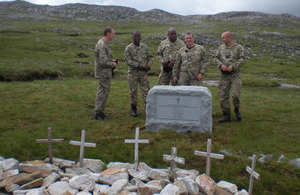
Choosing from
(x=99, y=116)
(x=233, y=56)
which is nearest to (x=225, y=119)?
(x=233, y=56)

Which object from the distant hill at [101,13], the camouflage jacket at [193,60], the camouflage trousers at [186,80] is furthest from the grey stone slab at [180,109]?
the distant hill at [101,13]

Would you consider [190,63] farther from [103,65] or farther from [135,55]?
[103,65]

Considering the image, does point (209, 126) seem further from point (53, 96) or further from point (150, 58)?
point (53, 96)

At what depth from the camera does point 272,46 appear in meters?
57.8

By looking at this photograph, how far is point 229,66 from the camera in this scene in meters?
10.2

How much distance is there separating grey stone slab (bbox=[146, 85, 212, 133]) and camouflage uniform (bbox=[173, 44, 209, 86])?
1048 mm

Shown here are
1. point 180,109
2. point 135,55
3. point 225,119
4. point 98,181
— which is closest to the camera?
point 98,181

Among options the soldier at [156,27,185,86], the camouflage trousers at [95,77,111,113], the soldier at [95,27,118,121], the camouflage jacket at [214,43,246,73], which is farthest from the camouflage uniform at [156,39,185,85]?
the camouflage trousers at [95,77,111,113]

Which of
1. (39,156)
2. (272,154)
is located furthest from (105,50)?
(272,154)

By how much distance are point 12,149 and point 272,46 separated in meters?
60.2

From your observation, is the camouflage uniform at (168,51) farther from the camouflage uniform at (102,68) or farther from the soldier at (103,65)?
the camouflage uniform at (102,68)

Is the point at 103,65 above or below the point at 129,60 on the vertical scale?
below

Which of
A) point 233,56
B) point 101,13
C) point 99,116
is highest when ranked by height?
point 101,13

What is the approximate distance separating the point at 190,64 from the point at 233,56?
174 centimetres
